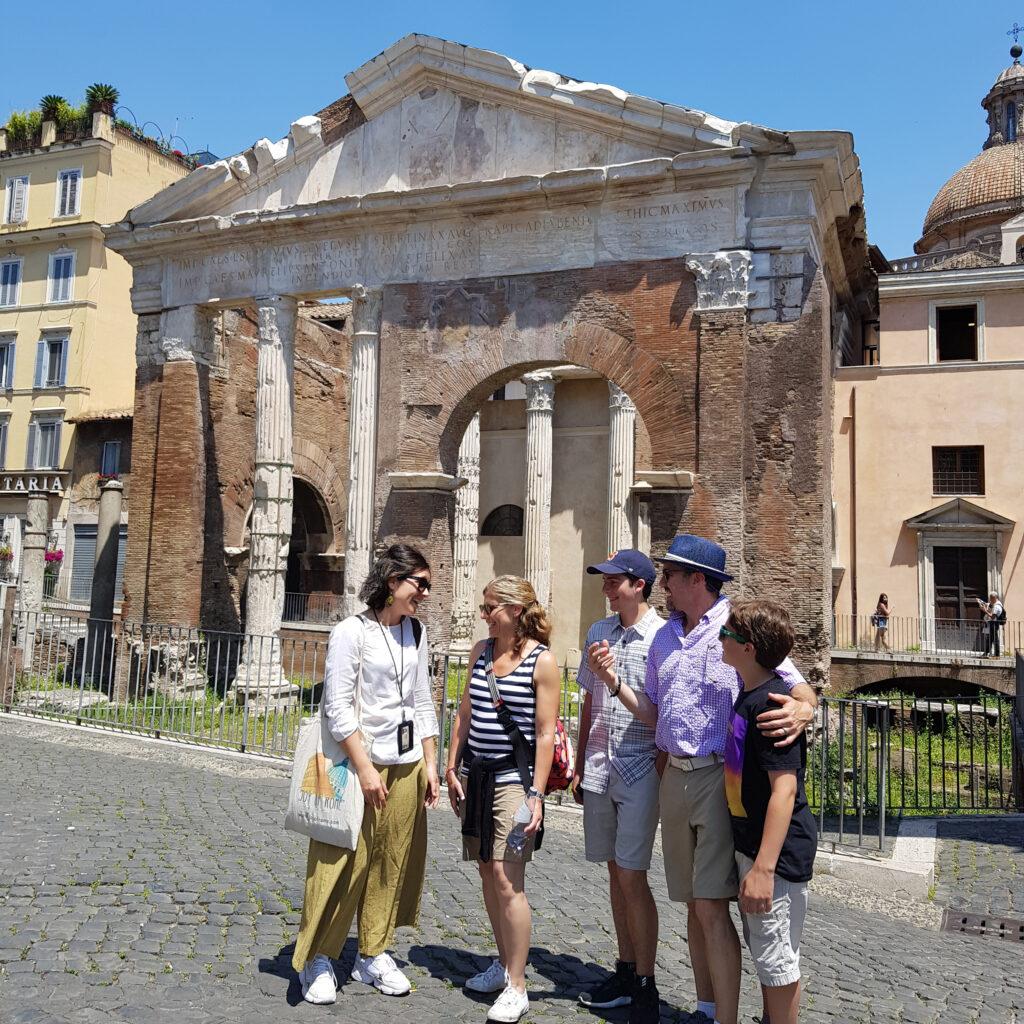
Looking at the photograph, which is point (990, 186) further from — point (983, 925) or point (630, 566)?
point (630, 566)

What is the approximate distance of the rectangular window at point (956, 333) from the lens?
63.6ft

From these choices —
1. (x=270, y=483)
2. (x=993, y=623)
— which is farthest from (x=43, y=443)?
(x=993, y=623)

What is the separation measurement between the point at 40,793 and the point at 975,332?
715 inches

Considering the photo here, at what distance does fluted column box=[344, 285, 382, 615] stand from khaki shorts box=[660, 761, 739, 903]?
336 inches

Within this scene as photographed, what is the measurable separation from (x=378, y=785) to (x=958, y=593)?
17.1 meters

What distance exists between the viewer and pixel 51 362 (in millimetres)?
27344

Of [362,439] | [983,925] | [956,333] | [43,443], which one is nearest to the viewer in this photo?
[983,925]

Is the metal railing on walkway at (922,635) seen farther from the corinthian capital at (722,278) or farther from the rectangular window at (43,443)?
the rectangular window at (43,443)

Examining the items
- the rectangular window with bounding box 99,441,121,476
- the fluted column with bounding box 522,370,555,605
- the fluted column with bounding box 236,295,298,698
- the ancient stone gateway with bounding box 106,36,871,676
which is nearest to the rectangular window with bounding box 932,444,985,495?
the ancient stone gateway with bounding box 106,36,871,676

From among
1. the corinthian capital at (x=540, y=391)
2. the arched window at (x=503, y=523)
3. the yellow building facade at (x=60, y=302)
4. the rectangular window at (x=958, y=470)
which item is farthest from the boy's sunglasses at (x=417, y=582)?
the yellow building facade at (x=60, y=302)

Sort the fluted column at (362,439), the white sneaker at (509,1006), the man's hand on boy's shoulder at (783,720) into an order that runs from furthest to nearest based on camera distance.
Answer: the fluted column at (362,439)
the white sneaker at (509,1006)
the man's hand on boy's shoulder at (783,720)

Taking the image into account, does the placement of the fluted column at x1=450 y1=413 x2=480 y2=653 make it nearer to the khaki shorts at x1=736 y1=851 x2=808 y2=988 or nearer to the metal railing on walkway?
the metal railing on walkway

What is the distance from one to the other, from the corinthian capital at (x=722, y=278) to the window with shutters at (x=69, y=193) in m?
22.4

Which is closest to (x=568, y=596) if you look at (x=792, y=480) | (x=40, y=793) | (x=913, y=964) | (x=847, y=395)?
(x=847, y=395)
